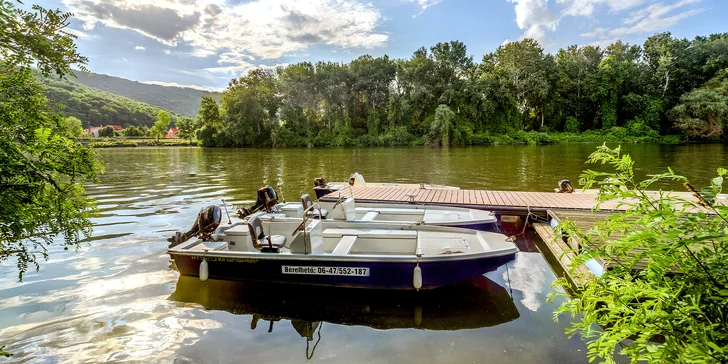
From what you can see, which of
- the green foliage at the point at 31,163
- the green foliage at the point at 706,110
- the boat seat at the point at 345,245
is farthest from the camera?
the green foliage at the point at 706,110

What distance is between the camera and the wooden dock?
34.8 feet

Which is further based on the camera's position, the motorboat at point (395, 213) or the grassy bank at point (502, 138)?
the grassy bank at point (502, 138)

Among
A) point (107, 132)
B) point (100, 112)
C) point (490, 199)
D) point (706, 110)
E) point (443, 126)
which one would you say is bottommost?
point (490, 199)

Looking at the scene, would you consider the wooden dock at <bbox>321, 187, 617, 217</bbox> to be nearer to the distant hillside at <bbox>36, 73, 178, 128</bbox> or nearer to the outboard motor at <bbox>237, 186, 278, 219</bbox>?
the outboard motor at <bbox>237, 186, 278, 219</bbox>

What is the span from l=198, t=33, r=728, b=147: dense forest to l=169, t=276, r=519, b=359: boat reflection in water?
47.7 m

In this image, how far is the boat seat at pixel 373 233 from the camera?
25.1 ft

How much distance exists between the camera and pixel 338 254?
21.0 ft

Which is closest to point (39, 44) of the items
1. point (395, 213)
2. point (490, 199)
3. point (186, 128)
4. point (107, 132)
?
point (395, 213)

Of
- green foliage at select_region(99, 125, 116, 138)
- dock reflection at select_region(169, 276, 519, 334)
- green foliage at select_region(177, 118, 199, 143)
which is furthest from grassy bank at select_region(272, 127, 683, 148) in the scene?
green foliage at select_region(99, 125, 116, 138)

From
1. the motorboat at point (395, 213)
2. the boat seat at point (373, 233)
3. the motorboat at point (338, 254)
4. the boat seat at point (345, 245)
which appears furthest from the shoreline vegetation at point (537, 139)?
the boat seat at point (345, 245)

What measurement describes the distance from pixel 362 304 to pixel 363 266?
78cm

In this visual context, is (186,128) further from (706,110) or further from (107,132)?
(706,110)

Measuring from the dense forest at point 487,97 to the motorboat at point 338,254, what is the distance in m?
46.8

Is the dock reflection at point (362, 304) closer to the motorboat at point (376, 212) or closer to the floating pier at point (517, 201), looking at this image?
the motorboat at point (376, 212)
